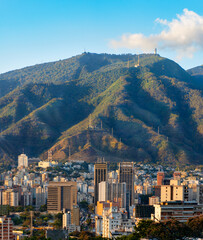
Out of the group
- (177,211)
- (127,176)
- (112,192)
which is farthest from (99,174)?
(177,211)

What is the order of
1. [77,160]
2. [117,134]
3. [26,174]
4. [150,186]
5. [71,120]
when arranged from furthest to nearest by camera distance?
[71,120], [117,134], [77,160], [26,174], [150,186]

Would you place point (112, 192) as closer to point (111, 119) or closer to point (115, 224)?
point (115, 224)

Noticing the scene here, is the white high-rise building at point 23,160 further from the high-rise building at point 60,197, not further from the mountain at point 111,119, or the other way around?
the high-rise building at point 60,197

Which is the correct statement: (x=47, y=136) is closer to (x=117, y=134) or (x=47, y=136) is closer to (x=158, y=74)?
(x=117, y=134)

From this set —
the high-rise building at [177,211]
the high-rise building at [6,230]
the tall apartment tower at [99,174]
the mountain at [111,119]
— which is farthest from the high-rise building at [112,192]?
the mountain at [111,119]

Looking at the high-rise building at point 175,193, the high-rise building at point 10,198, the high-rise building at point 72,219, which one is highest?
the high-rise building at point 175,193

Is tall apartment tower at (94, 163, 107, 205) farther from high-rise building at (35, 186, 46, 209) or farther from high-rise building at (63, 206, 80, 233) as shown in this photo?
high-rise building at (63, 206, 80, 233)

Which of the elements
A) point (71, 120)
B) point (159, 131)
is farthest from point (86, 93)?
point (159, 131)
